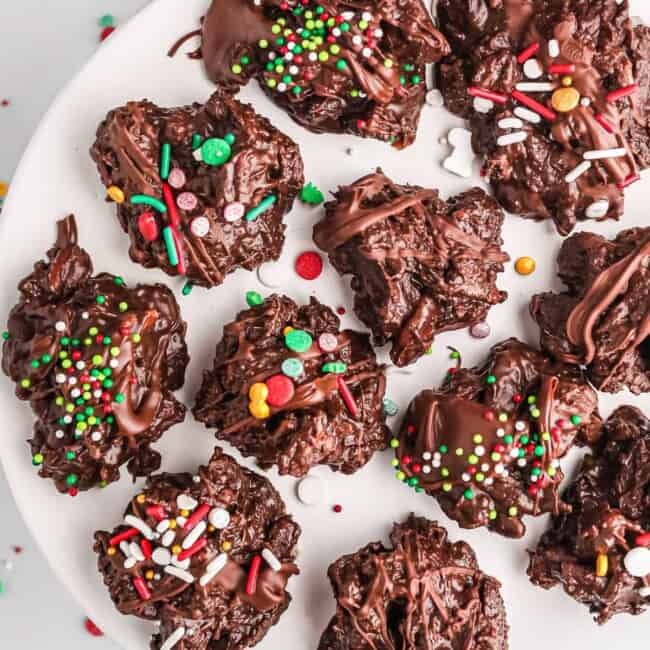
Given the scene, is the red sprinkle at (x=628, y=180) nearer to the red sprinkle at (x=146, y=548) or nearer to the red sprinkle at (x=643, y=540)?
the red sprinkle at (x=643, y=540)

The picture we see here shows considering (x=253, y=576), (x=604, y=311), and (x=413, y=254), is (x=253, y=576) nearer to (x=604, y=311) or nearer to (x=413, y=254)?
(x=413, y=254)

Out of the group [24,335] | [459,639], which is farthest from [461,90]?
[459,639]

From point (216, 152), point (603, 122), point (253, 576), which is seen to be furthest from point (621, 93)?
point (253, 576)

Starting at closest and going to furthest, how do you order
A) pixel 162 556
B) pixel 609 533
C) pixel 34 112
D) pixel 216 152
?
pixel 216 152 → pixel 162 556 → pixel 609 533 → pixel 34 112

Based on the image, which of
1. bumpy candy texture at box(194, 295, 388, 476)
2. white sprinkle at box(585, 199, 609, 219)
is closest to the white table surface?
bumpy candy texture at box(194, 295, 388, 476)

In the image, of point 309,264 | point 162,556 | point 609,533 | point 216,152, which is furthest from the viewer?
point 309,264

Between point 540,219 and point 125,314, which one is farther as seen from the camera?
point 540,219

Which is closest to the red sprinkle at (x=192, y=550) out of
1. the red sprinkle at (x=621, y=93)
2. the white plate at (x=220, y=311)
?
the white plate at (x=220, y=311)

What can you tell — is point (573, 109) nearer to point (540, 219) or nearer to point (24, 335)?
point (540, 219)
